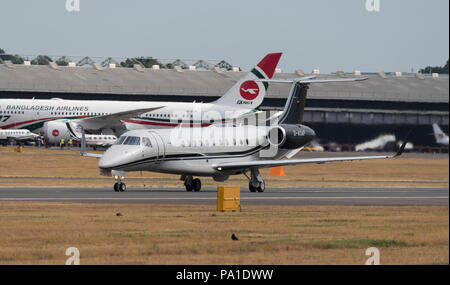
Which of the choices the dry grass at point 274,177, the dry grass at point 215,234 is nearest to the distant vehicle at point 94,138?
the dry grass at point 274,177

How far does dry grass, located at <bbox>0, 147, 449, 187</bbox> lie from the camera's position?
208 feet

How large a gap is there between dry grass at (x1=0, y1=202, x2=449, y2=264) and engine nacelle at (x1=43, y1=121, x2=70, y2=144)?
55477 mm

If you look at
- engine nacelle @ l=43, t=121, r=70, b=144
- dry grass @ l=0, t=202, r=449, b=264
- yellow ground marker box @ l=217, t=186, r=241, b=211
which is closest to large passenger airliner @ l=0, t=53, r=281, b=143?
engine nacelle @ l=43, t=121, r=70, b=144

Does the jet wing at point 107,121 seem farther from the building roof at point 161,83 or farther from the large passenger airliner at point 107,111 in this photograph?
the building roof at point 161,83

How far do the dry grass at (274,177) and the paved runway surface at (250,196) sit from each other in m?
5.70

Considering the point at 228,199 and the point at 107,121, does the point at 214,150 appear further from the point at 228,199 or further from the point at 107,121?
the point at 107,121

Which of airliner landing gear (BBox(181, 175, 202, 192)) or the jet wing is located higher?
airliner landing gear (BBox(181, 175, 202, 192))

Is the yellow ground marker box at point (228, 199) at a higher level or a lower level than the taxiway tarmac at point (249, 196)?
higher

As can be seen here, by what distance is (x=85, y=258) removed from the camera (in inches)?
924

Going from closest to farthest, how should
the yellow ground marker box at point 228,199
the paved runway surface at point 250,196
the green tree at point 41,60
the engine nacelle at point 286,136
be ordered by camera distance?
the yellow ground marker box at point 228,199, the paved runway surface at point 250,196, the engine nacelle at point 286,136, the green tree at point 41,60

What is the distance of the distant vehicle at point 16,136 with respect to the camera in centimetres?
10262

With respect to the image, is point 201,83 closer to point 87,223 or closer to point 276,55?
point 276,55

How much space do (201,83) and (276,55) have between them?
42.4m

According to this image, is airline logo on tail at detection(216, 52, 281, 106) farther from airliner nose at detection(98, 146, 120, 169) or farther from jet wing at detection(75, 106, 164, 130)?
airliner nose at detection(98, 146, 120, 169)
